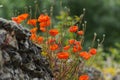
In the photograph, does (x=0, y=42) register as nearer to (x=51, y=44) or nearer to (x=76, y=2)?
(x=51, y=44)

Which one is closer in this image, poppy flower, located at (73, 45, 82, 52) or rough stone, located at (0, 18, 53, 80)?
rough stone, located at (0, 18, 53, 80)

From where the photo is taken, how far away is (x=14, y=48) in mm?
3895

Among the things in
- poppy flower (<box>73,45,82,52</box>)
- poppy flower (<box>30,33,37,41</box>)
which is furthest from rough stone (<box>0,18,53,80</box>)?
poppy flower (<box>73,45,82,52</box>)

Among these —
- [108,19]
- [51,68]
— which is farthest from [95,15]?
[51,68]

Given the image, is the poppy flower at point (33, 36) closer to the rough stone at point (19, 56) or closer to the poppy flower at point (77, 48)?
the rough stone at point (19, 56)

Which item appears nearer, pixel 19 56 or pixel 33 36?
pixel 19 56

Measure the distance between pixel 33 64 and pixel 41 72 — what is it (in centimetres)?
11

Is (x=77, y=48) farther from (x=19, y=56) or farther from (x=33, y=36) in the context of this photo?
(x=19, y=56)

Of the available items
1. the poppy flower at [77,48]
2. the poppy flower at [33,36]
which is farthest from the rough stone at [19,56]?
the poppy flower at [77,48]

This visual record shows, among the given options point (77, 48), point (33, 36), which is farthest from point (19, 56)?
point (77, 48)

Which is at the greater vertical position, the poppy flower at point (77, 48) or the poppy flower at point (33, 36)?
the poppy flower at point (33, 36)

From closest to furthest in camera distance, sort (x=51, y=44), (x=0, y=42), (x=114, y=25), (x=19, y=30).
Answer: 1. (x=0, y=42)
2. (x=19, y=30)
3. (x=51, y=44)
4. (x=114, y=25)

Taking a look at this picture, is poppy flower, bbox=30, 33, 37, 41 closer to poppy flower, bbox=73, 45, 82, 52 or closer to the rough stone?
the rough stone

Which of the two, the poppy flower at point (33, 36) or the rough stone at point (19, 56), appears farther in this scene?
the poppy flower at point (33, 36)
